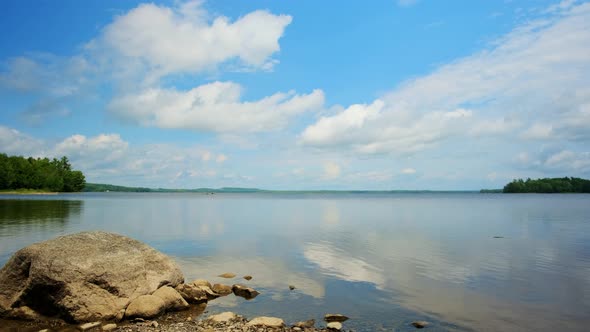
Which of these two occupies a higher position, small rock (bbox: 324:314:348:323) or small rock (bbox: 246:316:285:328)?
small rock (bbox: 246:316:285:328)

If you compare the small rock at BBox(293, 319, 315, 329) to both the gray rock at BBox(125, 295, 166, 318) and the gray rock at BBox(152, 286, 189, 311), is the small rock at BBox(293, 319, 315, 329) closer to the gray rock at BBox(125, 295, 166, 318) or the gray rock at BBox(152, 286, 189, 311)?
→ the gray rock at BBox(152, 286, 189, 311)

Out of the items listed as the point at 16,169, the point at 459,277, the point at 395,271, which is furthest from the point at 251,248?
the point at 16,169

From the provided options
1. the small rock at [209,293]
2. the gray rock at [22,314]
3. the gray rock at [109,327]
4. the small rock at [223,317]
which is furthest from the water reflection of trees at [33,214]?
the small rock at [223,317]

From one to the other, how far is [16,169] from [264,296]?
640ft

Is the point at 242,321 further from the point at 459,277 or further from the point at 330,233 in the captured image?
the point at 330,233

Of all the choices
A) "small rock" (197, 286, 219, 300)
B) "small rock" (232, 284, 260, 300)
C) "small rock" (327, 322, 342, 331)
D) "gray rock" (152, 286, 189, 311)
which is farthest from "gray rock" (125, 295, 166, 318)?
"small rock" (327, 322, 342, 331)

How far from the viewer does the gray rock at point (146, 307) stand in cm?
1496

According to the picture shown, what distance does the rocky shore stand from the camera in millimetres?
14328

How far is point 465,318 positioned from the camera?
626 inches

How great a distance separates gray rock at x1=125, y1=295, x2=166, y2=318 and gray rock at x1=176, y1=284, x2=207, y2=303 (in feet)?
5.71

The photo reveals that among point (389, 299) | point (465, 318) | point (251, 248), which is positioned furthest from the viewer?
point (251, 248)

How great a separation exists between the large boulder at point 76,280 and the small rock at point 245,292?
156 inches

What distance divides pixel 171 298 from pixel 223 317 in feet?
8.92

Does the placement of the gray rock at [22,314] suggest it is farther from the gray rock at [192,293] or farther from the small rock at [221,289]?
the small rock at [221,289]
